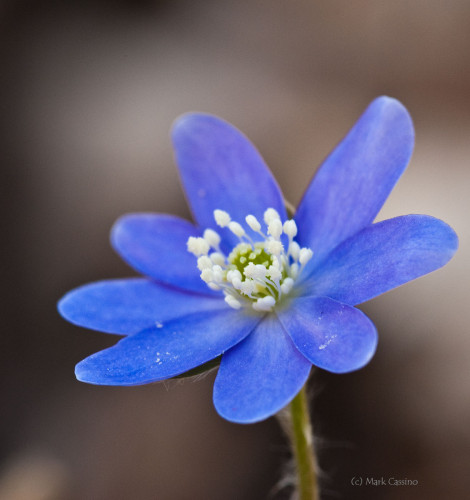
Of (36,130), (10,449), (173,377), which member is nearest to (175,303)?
(173,377)

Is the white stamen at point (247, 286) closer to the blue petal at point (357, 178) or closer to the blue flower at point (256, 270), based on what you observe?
the blue flower at point (256, 270)

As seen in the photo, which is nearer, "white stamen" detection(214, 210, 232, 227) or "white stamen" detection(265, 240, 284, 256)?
"white stamen" detection(265, 240, 284, 256)

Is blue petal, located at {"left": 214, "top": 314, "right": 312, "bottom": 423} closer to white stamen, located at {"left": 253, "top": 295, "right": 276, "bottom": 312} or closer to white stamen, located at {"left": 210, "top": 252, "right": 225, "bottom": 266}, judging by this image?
white stamen, located at {"left": 253, "top": 295, "right": 276, "bottom": 312}

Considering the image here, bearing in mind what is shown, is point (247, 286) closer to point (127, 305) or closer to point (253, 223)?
point (253, 223)

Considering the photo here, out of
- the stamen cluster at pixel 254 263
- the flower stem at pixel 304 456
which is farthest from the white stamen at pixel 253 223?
the flower stem at pixel 304 456

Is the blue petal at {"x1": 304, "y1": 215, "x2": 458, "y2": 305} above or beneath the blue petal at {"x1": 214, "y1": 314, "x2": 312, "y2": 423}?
above

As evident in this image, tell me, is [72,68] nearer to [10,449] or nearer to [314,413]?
[10,449]

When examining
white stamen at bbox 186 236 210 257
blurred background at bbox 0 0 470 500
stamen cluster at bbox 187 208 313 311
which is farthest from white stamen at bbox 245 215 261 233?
blurred background at bbox 0 0 470 500
